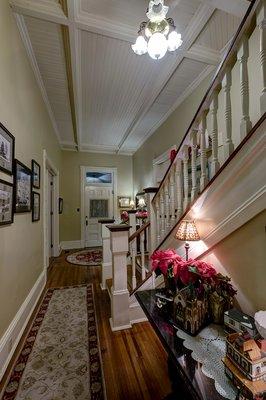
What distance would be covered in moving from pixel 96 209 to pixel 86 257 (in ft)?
6.06

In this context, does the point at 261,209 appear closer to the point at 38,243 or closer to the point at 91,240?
the point at 38,243

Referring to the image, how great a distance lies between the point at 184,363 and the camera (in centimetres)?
88

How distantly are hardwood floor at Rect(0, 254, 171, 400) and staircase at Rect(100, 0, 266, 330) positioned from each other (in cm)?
17

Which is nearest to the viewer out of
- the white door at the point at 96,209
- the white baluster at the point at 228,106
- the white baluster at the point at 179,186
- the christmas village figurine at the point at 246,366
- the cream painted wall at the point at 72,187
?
the christmas village figurine at the point at 246,366

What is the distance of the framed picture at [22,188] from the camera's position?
2018 millimetres

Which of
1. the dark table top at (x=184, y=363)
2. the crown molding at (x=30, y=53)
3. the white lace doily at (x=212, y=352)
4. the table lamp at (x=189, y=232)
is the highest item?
the crown molding at (x=30, y=53)

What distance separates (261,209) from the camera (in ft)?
3.46

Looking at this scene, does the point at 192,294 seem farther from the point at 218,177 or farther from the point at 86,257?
the point at 86,257

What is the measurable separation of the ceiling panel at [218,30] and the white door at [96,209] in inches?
191

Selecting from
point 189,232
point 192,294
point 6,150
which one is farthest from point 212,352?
point 6,150

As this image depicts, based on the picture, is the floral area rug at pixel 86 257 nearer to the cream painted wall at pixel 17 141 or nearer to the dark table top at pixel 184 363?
the cream painted wall at pixel 17 141

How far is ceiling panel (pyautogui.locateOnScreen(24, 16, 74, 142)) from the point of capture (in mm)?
2182

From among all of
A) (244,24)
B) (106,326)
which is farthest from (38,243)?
(244,24)

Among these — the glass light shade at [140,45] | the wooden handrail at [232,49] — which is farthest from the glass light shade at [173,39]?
the wooden handrail at [232,49]
